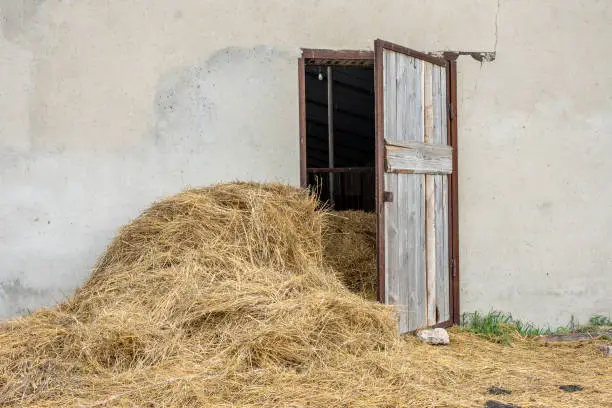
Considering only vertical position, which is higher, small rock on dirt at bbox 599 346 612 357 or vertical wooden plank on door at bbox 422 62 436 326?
vertical wooden plank on door at bbox 422 62 436 326

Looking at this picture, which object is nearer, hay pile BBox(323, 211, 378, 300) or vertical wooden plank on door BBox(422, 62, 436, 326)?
vertical wooden plank on door BBox(422, 62, 436, 326)

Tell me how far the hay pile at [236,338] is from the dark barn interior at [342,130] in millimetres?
4294

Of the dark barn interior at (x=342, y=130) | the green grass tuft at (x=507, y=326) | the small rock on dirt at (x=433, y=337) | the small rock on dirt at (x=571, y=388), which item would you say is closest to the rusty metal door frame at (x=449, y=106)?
the green grass tuft at (x=507, y=326)

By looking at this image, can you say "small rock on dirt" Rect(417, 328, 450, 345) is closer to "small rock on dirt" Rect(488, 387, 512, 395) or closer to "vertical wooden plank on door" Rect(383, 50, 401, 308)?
"vertical wooden plank on door" Rect(383, 50, 401, 308)

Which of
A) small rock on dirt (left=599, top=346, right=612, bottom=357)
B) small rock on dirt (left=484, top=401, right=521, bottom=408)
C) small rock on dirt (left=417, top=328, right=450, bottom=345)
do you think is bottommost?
small rock on dirt (left=599, top=346, right=612, bottom=357)

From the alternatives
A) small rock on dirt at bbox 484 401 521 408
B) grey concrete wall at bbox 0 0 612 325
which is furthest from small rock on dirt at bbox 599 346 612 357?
small rock on dirt at bbox 484 401 521 408

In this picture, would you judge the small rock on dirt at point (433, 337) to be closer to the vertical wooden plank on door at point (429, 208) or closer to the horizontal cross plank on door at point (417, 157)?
the vertical wooden plank on door at point (429, 208)

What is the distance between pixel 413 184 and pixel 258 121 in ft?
4.18

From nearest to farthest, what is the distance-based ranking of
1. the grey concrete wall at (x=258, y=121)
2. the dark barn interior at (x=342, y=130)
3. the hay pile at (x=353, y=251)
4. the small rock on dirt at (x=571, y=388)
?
1. the small rock on dirt at (x=571, y=388)
2. the grey concrete wall at (x=258, y=121)
3. the hay pile at (x=353, y=251)
4. the dark barn interior at (x=342, y=130)

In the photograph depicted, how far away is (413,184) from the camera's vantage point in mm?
5203

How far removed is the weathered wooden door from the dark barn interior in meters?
3.36

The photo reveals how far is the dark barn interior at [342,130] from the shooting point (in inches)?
368

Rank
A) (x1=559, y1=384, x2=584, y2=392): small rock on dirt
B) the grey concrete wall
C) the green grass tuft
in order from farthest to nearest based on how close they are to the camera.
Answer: the green grass tuft < the grey concrete wall < (x1=559, y1=384, x2=584, y2=392): small rock on dirt

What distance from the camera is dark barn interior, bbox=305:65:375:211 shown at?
9.36 m
